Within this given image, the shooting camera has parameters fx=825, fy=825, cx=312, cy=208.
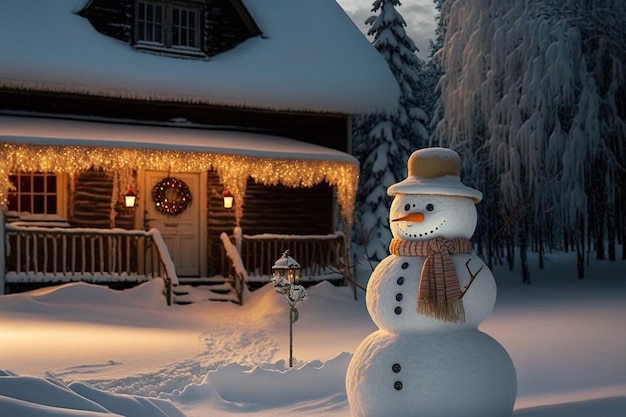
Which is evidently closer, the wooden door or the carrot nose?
the carrot nose

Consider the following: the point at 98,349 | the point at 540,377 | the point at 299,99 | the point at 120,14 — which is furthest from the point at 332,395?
the point at 120,14

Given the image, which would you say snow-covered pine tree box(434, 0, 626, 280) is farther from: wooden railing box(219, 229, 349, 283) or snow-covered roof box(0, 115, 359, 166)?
wooden railing box(219, 229, 349, 283)

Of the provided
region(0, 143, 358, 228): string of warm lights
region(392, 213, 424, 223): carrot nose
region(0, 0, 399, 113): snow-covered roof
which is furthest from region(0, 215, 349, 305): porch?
region(392, 213, 424, 223): carrot nose

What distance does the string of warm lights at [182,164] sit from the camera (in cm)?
1389

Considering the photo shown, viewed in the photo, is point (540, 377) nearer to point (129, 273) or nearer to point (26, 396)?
point (26, 396)

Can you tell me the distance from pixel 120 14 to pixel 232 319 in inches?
282

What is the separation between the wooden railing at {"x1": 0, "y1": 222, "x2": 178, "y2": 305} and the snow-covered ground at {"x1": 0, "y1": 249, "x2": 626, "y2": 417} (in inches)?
22.5

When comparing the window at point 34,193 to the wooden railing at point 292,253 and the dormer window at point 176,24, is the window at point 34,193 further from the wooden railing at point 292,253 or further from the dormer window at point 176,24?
the wooden railing at point 292,253

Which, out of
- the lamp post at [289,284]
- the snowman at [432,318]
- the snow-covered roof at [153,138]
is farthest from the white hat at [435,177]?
the snow-covered roof at [153,138]

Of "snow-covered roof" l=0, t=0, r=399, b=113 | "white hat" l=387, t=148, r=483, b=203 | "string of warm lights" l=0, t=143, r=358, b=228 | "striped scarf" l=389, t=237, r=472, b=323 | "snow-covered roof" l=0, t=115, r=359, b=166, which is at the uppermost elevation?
"snow-covered roof" l=0, t=0, r=399, b=113

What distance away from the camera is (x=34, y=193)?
1595 centimetres

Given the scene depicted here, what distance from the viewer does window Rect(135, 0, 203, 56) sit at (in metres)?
17.2

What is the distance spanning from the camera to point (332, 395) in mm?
8242

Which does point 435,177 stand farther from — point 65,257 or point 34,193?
point 34,193
